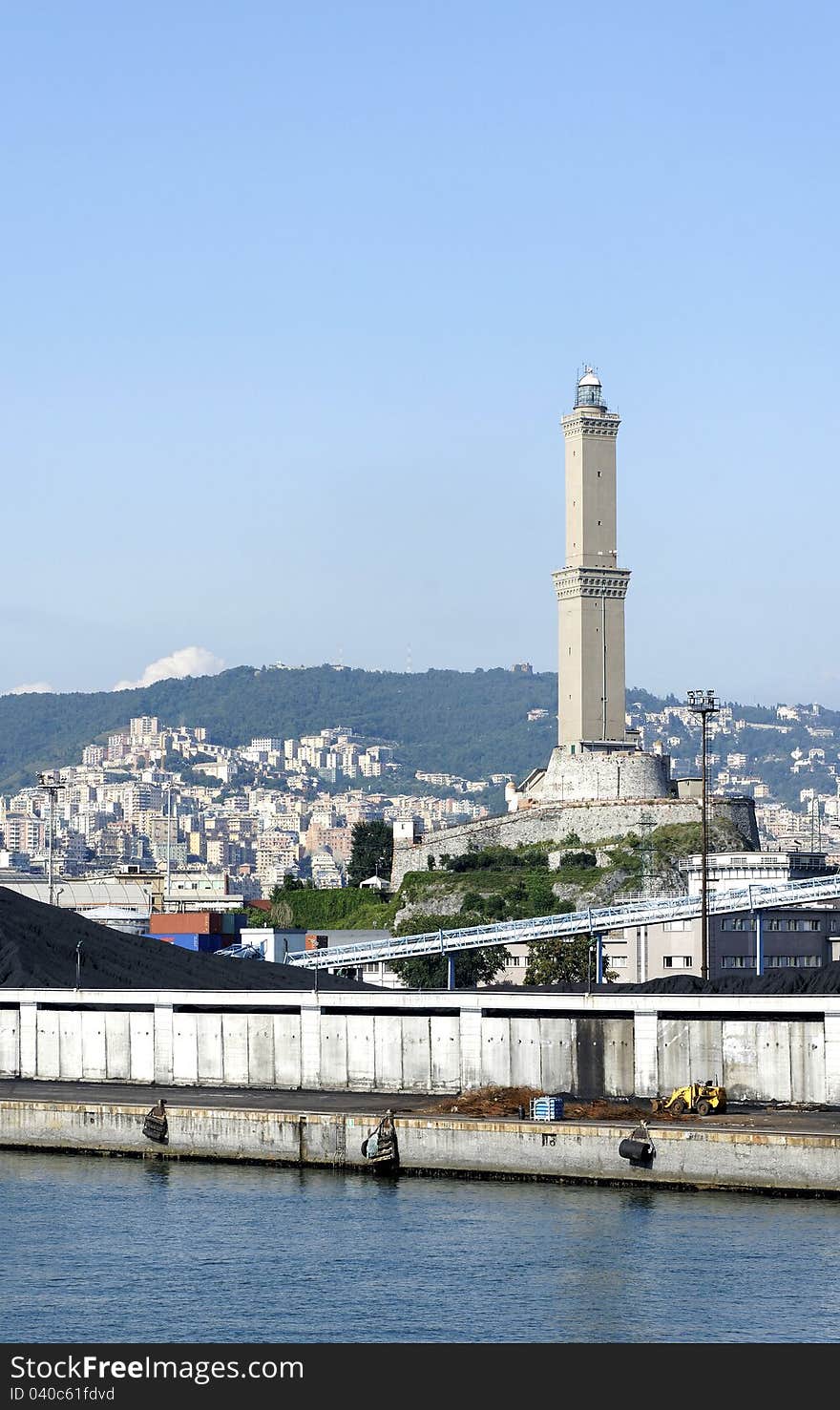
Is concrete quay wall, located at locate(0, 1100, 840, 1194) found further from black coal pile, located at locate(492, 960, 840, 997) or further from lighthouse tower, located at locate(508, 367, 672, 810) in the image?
lighthouse tower, located at locate(508, 367, 672, 810)

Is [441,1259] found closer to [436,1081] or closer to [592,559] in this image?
[436,1081]

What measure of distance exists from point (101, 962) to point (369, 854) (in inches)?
4092

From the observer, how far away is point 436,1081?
231ft

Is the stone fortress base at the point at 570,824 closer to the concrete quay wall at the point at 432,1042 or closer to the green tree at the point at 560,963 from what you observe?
the green tree at the point at 560,963

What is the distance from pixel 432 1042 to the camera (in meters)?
70.7

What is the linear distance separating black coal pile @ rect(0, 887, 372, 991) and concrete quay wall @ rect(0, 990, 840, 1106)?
15.0 ft

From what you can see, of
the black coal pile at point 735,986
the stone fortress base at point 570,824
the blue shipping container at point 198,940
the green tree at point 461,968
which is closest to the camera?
the black coal pile at point 735,986

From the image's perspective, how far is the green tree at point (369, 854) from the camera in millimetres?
189750

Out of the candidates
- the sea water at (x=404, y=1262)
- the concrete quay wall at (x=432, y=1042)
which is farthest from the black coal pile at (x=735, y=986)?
the sea water at (x=404, y=1262)

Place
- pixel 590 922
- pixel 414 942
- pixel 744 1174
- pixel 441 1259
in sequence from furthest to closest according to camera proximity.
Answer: pixel 414 942
pixel 590 922
pixel 744 1174
pixel 441 1259

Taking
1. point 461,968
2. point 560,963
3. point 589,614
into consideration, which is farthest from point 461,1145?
point 589,614

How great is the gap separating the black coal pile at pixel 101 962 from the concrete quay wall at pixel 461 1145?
15.6 m
